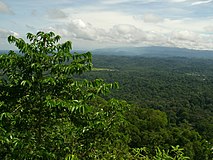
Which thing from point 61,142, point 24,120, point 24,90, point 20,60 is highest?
point 20,60

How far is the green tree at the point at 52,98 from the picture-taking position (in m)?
4.47

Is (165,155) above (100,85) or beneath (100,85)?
beneath

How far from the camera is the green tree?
447cm

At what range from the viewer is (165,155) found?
3.99 m

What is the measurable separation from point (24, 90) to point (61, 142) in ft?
4.03

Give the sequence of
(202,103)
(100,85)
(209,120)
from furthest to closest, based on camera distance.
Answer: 1. (202,103)
2. (209,120)
3. (100,85)

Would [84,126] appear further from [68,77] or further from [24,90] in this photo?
[24,90]

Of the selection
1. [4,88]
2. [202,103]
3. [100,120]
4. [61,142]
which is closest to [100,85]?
[100,120]

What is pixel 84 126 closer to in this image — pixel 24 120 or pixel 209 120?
pixel 24 120

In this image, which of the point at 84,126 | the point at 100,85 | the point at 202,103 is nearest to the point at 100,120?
the point at 84,126

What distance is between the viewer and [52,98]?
450 cm

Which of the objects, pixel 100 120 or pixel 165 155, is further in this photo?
pixel 100 120

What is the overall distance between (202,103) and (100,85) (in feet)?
256

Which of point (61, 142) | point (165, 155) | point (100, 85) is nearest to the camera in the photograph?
point (165, 155)
